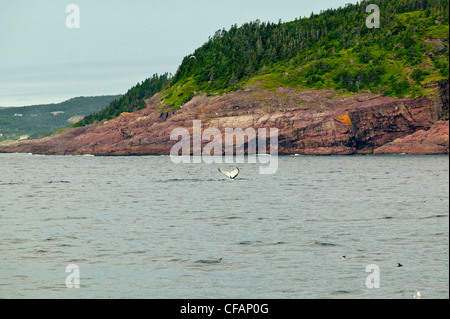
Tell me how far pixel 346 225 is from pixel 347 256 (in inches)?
415

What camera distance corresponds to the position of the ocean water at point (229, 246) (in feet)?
78.2

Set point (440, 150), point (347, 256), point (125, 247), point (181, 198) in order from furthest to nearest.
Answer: point (440, 150), point (181, 198), point (125, 247), point (347, 256)

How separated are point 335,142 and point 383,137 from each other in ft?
54.4

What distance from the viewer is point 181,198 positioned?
62594 mm

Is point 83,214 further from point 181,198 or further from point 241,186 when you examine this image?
point 241,186

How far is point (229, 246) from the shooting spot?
32719 millimetres

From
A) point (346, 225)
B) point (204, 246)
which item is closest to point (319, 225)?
point (346, 225)

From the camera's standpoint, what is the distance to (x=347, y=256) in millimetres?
28969

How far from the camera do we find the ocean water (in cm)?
2383

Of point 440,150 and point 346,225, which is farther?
point 440,150
